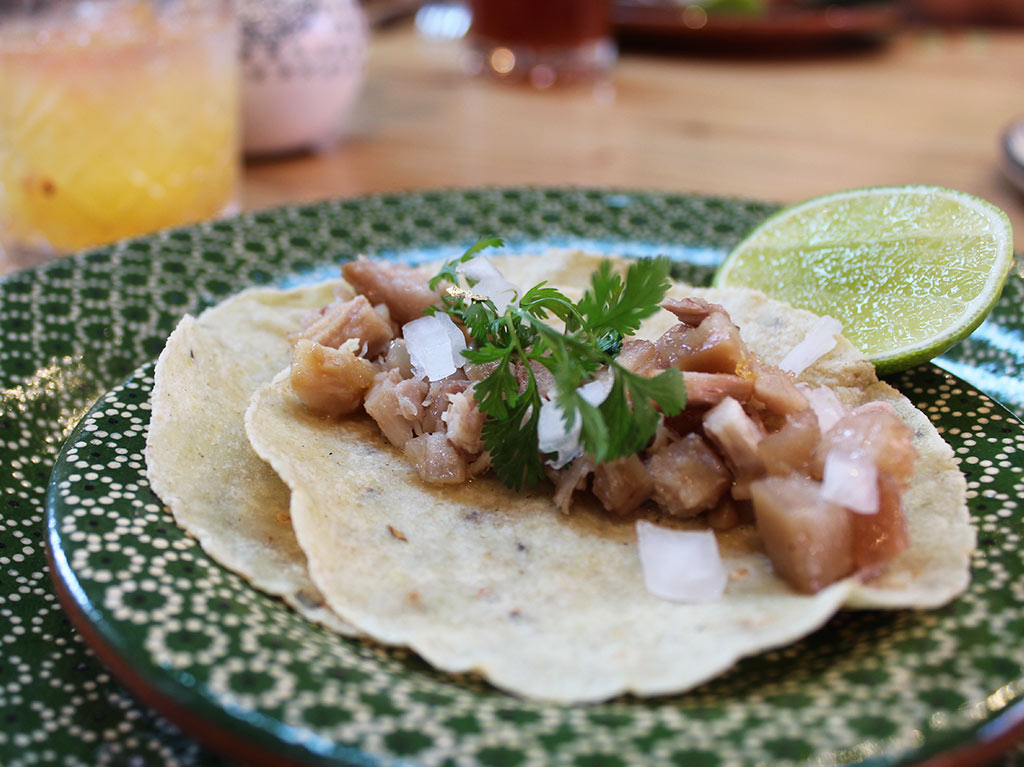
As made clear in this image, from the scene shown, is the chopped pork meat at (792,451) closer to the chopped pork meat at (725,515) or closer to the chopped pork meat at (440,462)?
the chopped pork meat at (725,515)

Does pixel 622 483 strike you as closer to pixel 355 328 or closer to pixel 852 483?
pixel 852 483

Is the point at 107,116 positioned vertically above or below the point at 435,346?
above

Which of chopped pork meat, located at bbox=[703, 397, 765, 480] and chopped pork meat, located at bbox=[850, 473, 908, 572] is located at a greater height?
chopped pork meat, located at bbox=[703, 397, 765, 480]

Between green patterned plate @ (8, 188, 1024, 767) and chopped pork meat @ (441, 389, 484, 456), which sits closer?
green patterned plate @ (8, 188, 1024, 767)

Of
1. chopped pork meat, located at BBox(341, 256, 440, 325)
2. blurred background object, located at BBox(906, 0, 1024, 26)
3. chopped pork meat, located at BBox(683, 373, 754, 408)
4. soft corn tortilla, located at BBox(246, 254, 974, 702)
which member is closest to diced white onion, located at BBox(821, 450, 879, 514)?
soft corn tortilla, located at BBox(246, 254, 974, 702)

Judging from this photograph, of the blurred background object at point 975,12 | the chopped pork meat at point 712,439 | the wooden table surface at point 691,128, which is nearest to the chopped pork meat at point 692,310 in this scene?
the chopped pork meat at point 712,439

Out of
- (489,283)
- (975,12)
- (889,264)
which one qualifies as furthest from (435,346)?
(975,12)

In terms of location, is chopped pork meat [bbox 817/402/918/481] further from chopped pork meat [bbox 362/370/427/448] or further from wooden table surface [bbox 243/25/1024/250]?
wooden table surface [bbox 243/25/1024/250]
